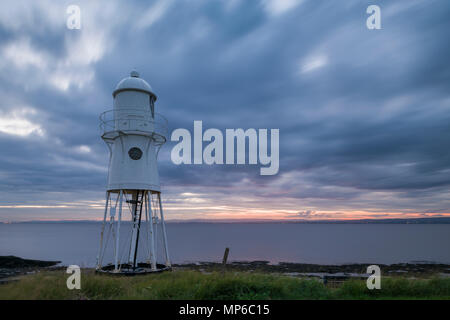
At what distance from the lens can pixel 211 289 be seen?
9.63 metres

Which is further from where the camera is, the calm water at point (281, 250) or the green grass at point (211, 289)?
the calm water at point (281, 250)

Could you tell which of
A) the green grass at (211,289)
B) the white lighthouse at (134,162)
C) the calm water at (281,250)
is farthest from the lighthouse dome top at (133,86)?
the calm water at (281,250)

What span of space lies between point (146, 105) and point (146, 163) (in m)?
3.68

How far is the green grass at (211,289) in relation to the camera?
29.1 ft

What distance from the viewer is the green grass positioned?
886 cm

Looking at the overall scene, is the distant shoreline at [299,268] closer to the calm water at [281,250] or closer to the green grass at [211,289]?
the calm water at [281,250]

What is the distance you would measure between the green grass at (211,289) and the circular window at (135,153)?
7.74 m

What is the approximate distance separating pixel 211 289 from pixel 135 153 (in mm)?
Answer: 10003

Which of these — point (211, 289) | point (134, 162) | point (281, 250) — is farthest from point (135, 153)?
point (281, 250)

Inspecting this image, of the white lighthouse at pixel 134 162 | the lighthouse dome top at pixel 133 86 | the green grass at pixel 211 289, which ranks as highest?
the lighthouse dome top at pixel 133 86

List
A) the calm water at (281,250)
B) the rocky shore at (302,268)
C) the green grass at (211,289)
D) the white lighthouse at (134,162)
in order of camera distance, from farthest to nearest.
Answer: the calm water at (281,250) → the rocky shore at (302,268) → the white lighthouse at (134,162) → the green grass at (211,289)
